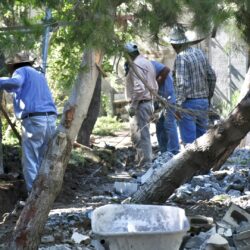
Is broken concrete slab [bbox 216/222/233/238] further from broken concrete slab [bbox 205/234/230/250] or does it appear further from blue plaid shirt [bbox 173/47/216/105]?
blue plaid shirt [bbox 173/47/216/105]

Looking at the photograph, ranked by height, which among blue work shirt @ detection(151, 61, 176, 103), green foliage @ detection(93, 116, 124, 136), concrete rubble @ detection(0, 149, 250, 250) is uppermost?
blue work shirt @ detection(151, 61, 176, 103)

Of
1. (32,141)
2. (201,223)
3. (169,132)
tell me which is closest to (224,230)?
(201,223)

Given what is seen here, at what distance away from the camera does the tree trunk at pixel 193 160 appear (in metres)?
8.11

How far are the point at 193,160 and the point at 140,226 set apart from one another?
92.8 inches

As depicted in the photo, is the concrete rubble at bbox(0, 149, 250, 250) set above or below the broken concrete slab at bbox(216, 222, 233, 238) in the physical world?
below

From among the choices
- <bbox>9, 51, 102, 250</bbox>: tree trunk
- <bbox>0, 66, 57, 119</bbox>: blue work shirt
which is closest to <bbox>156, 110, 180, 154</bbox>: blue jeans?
<bbox>0, 66, 57, 119</bbox>: blue work shirt

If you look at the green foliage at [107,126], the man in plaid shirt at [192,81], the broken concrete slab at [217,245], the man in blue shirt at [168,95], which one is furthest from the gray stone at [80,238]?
the green foliage at [107,126]

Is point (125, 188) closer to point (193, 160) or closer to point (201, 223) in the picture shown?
point (193, 160)

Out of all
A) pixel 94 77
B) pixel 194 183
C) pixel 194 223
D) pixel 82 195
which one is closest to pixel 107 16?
pixel 94 77

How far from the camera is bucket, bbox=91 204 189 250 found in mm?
5672

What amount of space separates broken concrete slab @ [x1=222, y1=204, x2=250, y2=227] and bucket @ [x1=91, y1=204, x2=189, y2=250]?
5.42ft

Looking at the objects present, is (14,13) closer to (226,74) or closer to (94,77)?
(94,77)

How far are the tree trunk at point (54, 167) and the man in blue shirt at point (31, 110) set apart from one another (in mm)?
2454

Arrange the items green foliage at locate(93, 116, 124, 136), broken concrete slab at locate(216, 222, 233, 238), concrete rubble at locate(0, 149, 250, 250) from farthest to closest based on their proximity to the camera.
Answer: green foliage at locate(93, 116, 124, 136), broken concrete slab at locate(216, 222, 233, 238), concrete rubble at locate(0, 149, 250, 250)
